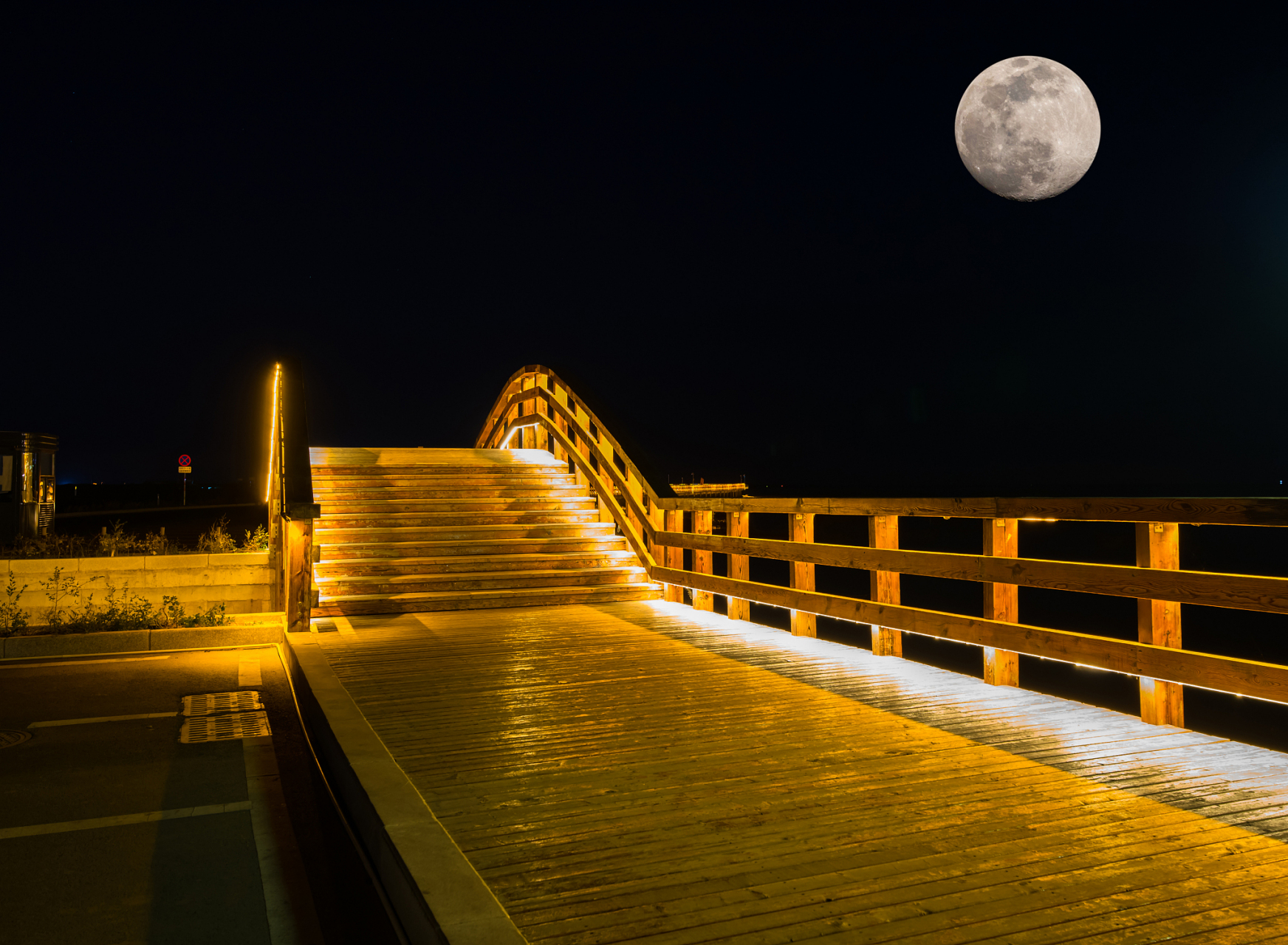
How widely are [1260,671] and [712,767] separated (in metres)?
2.18

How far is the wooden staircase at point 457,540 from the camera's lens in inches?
369

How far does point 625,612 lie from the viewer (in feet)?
29.3

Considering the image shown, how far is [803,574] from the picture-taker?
7.48 m

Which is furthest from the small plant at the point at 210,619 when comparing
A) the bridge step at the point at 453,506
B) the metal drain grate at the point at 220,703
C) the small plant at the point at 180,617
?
the metal drain grate at the point at 220,703

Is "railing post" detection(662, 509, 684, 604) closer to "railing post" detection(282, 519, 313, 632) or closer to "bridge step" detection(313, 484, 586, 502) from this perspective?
"bridge step" detection(313, 484, 586, 502)

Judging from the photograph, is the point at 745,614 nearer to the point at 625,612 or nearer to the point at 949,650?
the point at 625,612

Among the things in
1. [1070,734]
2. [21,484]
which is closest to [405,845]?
[1070,734]

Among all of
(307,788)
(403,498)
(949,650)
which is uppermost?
(403,498)

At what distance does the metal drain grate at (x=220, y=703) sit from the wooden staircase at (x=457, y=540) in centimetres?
200

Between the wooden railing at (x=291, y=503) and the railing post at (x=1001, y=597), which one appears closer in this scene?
the railing post at (x=1001, y=597)

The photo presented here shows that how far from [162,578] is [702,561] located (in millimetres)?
5287

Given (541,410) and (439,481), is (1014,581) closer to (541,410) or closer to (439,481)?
(439,481)

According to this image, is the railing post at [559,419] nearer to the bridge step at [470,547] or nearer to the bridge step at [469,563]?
the bridge step at [470,547]

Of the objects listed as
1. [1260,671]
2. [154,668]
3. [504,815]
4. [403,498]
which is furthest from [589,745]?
[403,498]
